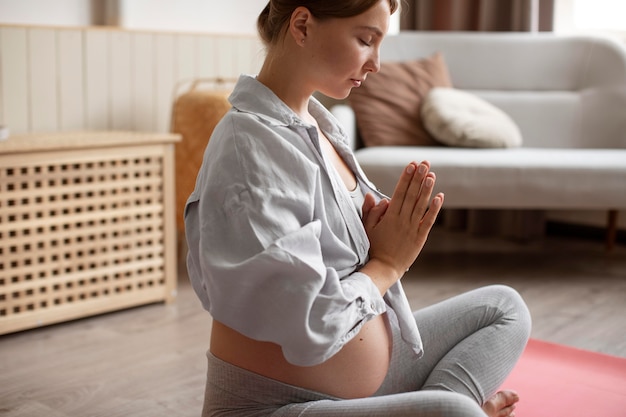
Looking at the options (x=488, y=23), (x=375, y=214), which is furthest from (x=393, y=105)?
(x=375, y=214)

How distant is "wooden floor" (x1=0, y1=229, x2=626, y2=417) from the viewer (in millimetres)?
1823

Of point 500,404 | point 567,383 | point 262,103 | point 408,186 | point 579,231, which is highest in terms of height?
point 262,103

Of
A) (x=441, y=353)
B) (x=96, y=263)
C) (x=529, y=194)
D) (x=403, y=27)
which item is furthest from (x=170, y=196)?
(x=403, y=27)

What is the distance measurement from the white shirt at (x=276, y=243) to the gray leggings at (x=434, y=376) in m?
0.11

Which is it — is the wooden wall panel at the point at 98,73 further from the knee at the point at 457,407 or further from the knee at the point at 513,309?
the knee at the point at 457,407

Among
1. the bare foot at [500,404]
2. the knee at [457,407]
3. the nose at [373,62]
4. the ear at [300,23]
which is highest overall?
the ear at [300,23]

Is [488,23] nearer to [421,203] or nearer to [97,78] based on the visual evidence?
[97,78]

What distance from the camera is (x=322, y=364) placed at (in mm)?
1129

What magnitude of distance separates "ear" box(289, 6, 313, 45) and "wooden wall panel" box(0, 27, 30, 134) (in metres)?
1.77

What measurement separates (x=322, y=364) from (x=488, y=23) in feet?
9.44

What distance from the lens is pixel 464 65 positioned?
11.4 feet

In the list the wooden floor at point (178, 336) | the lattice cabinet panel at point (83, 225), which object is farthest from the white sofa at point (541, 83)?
the lattice cabinet panel at point (83, 225)

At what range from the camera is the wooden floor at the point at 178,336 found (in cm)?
182

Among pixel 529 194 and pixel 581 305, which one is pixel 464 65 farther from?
pixel 581 305
